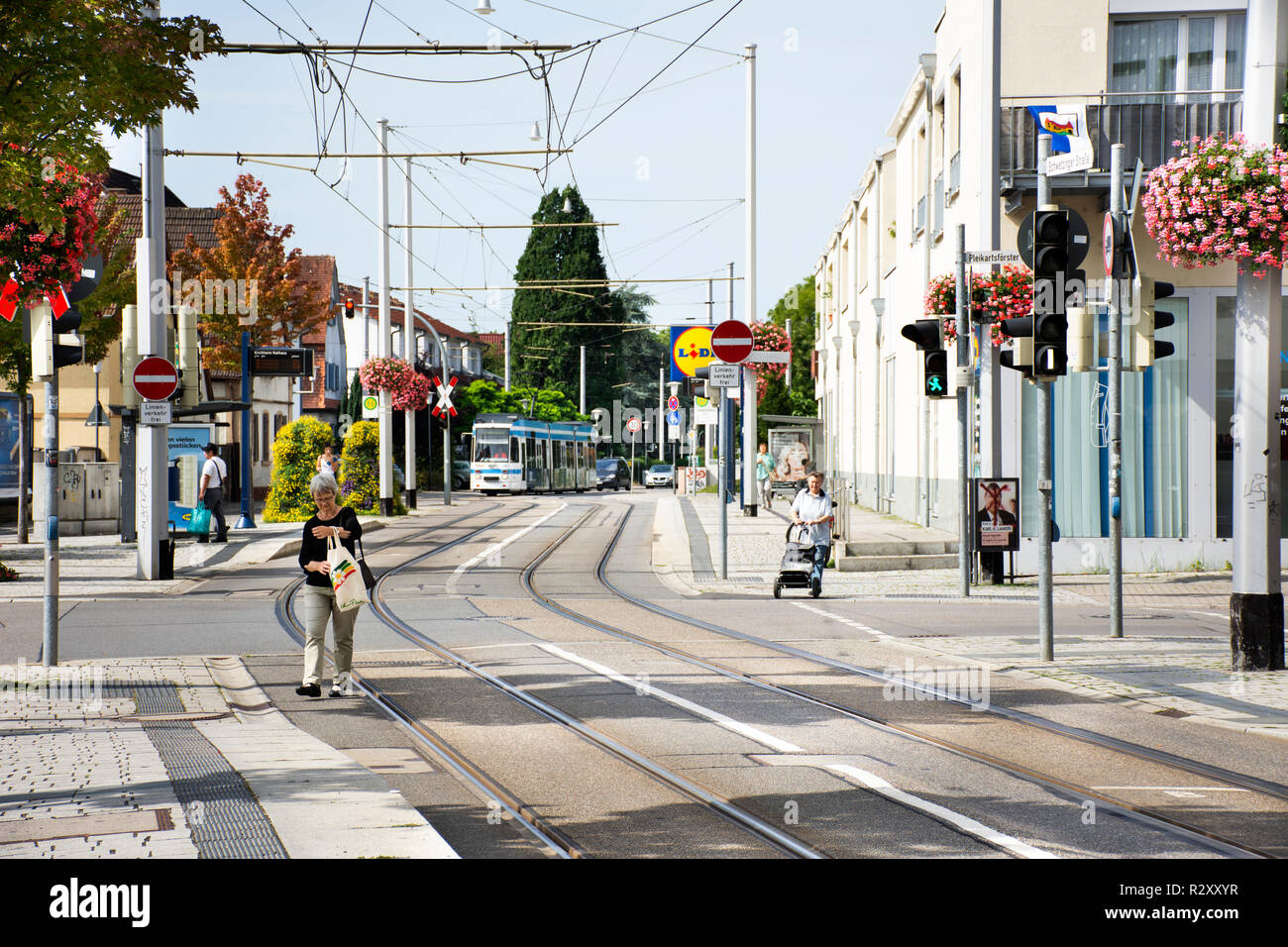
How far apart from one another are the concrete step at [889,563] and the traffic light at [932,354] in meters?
4.70

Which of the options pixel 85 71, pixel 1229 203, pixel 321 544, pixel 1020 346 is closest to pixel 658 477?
pixel 1020 346

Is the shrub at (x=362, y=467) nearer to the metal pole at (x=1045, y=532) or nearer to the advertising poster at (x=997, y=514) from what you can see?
the advertising poster at (x=997, y=514)

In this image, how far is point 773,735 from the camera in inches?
343

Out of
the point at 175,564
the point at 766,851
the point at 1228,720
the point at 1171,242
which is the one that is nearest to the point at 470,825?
the point at 766,851

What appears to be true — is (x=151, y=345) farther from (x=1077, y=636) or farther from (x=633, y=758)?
(x=633, y=758)

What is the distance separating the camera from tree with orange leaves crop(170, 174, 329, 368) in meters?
45.5

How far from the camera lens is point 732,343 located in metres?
20.0

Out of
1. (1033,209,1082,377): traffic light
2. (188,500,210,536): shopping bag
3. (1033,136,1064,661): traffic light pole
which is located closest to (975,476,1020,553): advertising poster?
(1033,136,1064,661): traffic light pole

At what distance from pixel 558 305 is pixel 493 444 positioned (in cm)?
3965

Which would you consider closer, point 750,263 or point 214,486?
point 214,486

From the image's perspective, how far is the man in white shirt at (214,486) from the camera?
27.0 metres

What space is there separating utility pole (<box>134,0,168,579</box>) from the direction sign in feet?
26.3

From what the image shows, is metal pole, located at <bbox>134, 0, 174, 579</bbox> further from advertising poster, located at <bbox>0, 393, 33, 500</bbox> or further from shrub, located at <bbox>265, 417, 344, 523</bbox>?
advertising poster, located at <bbox>0, 393, 33, 500</bbox>
